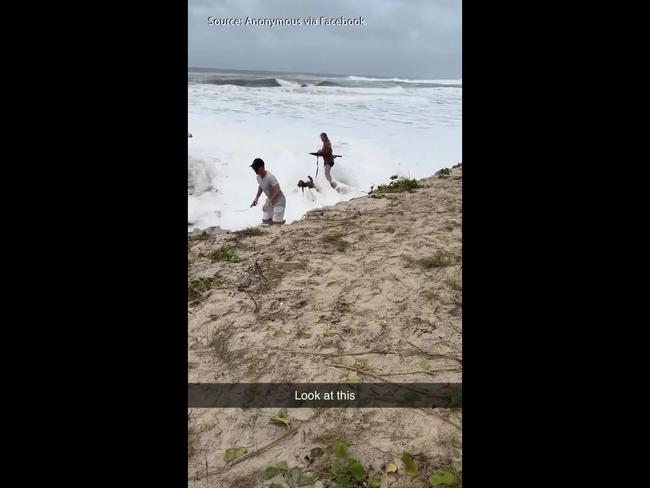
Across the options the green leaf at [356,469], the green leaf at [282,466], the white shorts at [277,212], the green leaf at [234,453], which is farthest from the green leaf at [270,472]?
the white shorts at [277,212]

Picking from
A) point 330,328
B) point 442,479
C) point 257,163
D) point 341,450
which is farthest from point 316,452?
point 257,163

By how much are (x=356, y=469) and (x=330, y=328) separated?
0.91 metres

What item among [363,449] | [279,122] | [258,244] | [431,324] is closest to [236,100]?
[279,122]

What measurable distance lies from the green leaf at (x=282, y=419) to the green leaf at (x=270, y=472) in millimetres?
211

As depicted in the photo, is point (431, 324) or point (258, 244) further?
point (258, 244)

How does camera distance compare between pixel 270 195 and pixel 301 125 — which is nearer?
pixel 301 125

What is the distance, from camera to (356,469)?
166 centimetres

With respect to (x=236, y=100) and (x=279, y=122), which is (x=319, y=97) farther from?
(x=236, y=100)

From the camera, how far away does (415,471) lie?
167 centimetres

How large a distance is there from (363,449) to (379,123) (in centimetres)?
173

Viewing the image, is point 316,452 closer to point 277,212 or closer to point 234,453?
point 234,453

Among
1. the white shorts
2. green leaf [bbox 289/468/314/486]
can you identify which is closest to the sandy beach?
green leaf [bbox 289/468/314/486]

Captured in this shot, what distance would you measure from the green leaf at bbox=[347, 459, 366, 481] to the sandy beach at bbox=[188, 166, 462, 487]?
3 cm
